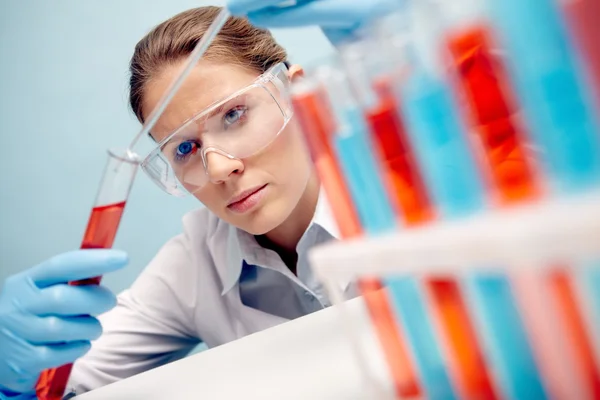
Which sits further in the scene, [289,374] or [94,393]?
[94,393]

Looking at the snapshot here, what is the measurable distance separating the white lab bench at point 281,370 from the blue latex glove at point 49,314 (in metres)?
0.08

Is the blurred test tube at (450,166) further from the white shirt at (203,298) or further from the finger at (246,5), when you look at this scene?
the white shirt at (203,298)

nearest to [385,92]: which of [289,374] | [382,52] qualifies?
[382,52]

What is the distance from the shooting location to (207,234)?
943 mm

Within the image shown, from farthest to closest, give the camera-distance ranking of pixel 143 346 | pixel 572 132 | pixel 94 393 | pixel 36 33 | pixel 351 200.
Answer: pixel 36 33, pixel 143 346, pixel 94 393, pixel 351 200, pixel 572 132

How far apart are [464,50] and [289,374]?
0.34 metres

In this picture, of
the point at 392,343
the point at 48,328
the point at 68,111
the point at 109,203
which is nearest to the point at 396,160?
the point at 392,343

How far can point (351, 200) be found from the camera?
0.29 m

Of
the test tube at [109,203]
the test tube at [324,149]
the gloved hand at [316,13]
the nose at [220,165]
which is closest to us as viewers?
the test tube at [324,149]

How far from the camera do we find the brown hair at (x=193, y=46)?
74 centimetres

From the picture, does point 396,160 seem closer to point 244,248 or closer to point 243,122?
point 243,122

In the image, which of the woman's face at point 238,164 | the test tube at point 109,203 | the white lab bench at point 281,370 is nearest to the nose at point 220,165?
the woman's face at point 238,164

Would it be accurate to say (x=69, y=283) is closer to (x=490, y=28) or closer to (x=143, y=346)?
(x=143, y=346)

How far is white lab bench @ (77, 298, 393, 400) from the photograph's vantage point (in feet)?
1.37
